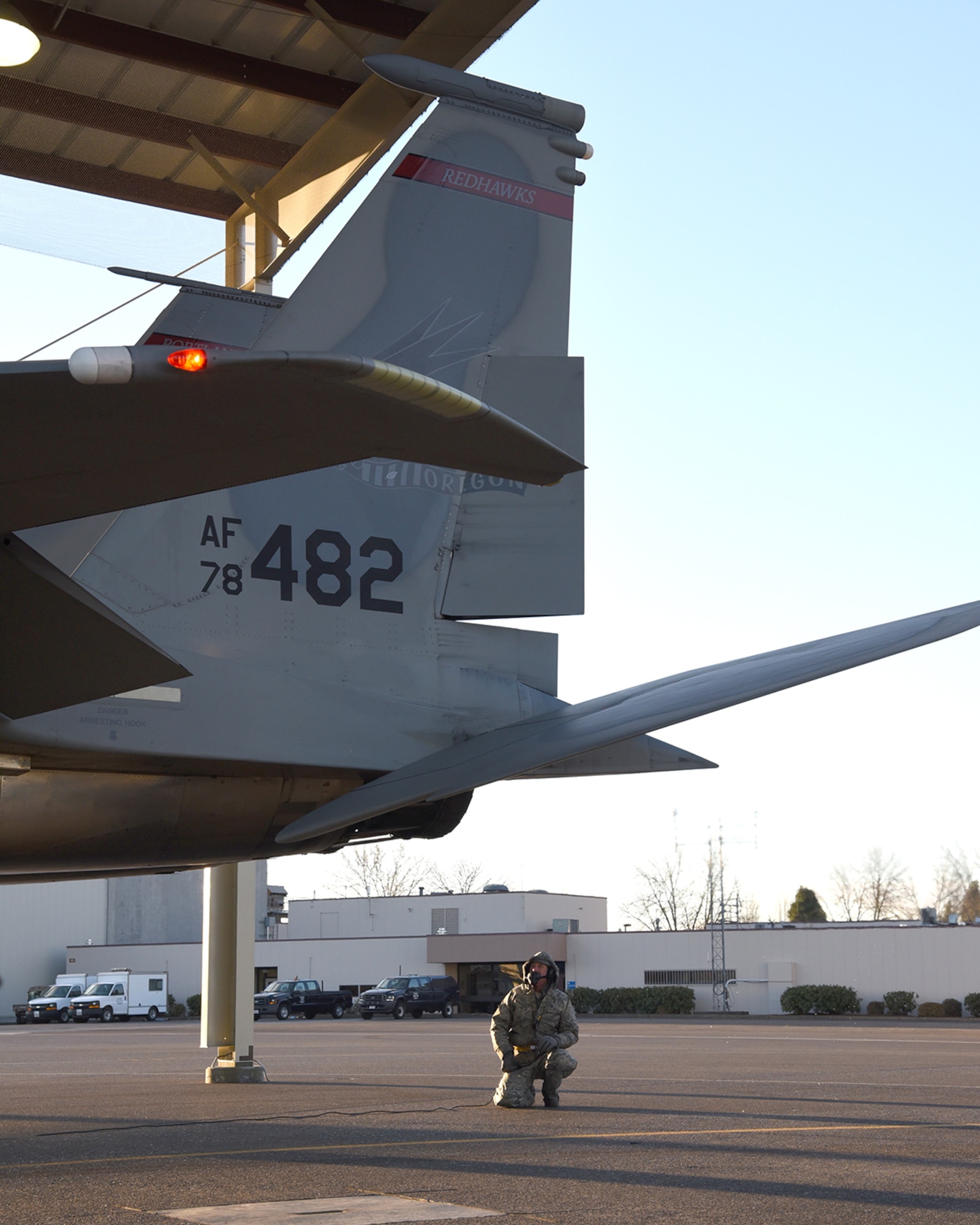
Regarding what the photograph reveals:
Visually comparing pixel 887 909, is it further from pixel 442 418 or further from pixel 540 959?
pixel 442 418

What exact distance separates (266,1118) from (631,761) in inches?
181

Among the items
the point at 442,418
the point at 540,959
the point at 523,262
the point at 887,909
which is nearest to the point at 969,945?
the point at 540,959

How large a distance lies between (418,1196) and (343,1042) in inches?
937

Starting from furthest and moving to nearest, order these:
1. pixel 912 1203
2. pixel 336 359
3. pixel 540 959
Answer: pixel 540 959 < pixel 912 1203 < pixel 336 359

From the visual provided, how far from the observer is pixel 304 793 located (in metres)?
8.67

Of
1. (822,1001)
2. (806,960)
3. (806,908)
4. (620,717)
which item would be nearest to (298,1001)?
(806,960)

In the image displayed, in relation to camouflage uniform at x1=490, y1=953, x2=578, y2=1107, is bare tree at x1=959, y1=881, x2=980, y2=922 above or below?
below

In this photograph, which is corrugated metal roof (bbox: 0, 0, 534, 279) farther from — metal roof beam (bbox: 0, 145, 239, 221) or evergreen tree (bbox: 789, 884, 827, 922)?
evergreen tree (bbox: 789, 884, 827, 922)

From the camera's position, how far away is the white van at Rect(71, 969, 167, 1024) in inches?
2098

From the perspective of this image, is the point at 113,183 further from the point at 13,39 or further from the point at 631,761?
the point at 631,761

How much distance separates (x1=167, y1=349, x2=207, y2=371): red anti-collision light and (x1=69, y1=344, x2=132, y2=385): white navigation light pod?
0.11m

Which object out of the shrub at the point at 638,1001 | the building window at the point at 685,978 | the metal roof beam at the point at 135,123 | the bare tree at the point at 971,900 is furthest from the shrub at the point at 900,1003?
the bare tree at the point at 971,900

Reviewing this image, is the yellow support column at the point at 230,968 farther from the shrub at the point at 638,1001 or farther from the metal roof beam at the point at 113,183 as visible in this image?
the shrub at the point at 638,1001

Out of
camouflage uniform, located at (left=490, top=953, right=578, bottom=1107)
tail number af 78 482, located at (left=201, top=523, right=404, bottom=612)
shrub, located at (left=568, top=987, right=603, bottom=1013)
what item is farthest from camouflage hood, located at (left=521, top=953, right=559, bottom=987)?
shrub, located at (left=568, top=987, right=603, bottom=1013)
